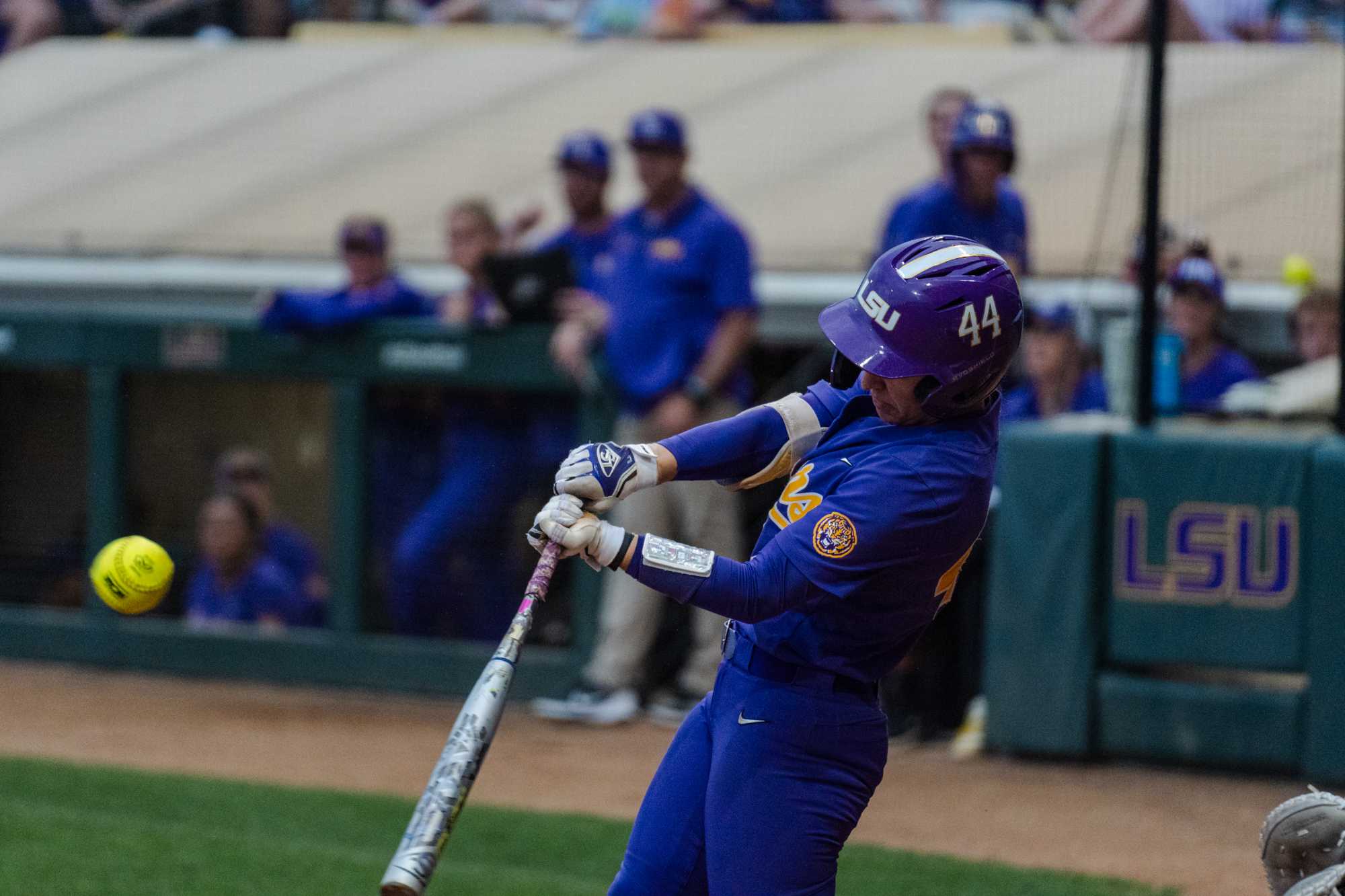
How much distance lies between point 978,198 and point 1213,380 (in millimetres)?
1104

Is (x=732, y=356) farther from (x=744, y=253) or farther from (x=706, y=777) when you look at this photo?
(x=706, y=777)

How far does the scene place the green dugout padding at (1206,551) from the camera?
6137mm

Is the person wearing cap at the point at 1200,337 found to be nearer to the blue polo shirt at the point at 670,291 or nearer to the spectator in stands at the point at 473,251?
the blue polo shirt at the point at 670,291

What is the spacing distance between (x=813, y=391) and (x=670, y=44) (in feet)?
26.5

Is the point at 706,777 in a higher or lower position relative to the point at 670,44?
lower

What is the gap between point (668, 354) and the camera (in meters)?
6.96

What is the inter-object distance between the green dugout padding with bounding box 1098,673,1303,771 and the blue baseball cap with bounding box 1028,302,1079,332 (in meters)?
1.34

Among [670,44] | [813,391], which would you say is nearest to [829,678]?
[813,391]

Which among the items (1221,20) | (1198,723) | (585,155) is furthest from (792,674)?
(1221,20)

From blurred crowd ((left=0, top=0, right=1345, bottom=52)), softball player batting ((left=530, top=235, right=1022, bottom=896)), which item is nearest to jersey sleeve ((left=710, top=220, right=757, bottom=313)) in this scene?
blurred crowd ((left=0, top=0, right=1345, bottom=52))

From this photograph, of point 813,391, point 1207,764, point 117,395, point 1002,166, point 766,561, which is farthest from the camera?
point 117,395

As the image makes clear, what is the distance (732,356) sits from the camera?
689cm

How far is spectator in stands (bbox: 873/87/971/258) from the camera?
22.5ft

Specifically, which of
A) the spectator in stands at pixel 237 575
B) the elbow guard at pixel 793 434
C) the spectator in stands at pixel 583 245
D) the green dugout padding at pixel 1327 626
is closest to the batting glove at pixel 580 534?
the elbow guard at pixel 793 434
